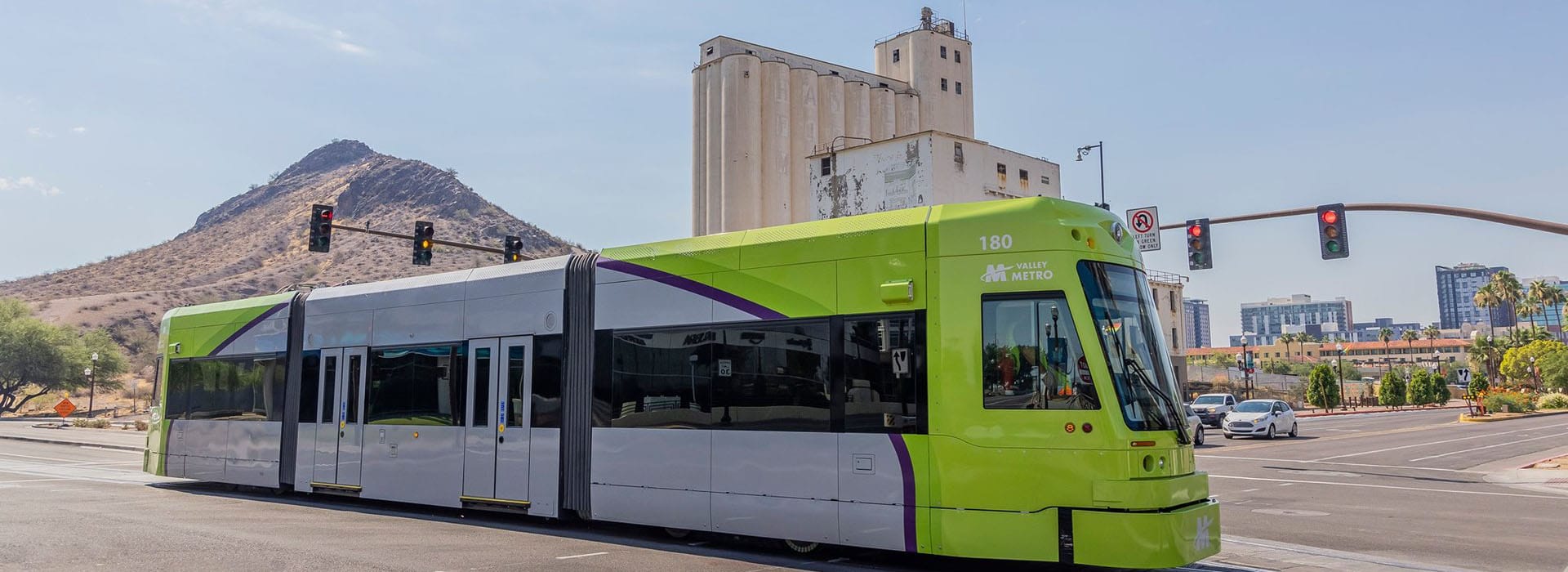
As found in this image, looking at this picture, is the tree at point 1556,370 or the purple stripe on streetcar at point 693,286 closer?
the purple stripe on streetcar at point 693,286

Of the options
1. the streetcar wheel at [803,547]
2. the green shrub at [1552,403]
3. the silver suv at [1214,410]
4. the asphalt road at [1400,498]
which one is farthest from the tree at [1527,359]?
the streetcar wheel at [803,547]

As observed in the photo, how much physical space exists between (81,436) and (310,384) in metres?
28.5

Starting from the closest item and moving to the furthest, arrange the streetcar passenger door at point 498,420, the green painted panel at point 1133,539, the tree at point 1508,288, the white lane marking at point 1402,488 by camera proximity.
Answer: the green painted panel at point 1133,539 → the streetcar passenger door at point 498,420 → the white lane marking at point 1402,488 → the tree at point 1508,288

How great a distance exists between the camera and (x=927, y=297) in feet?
28.9

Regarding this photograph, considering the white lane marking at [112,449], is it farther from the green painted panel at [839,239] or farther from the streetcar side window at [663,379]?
the green painted panel at [839,239]

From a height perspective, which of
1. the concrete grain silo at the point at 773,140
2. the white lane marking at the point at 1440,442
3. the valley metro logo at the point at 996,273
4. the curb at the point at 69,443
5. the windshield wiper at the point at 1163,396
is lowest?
the white lane marking at the point at 1440,442

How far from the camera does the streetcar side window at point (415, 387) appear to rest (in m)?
12.7

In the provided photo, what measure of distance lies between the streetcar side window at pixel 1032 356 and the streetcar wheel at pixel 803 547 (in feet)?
7.76

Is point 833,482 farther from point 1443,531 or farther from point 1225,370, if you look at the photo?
point 1225,370

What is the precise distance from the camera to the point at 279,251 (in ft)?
446

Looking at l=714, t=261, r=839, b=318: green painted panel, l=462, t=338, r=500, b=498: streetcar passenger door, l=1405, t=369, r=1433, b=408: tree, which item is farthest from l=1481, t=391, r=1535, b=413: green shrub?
Answer: l=462, t=338, r=500, b=498: streetcar passenger door

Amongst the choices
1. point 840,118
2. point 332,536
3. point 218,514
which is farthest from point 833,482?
point 840,118

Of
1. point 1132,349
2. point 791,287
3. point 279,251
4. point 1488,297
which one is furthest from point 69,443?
point 1488,297

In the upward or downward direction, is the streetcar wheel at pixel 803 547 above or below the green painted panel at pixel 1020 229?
below
